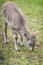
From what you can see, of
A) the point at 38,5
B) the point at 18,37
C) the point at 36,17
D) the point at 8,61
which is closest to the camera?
the point at 8,61

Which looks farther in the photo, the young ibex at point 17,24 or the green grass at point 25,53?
the young ibex at point 17,24

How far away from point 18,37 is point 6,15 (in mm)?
960

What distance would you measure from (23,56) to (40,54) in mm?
574

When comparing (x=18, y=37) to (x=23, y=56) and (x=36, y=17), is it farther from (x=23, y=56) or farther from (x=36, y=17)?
(x=36, y=17)

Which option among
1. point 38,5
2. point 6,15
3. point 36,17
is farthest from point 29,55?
point 38,5

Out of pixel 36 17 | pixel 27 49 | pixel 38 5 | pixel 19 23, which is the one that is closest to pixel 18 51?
pixel 27 49

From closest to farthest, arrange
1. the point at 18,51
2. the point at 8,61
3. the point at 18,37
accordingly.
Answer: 1. the point at 8,61
2. the point at 18,51
3. the point at 18,37

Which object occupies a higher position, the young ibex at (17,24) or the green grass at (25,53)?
the young ibex at (17,24)

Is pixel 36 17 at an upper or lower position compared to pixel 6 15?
lower

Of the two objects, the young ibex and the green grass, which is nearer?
the green grass

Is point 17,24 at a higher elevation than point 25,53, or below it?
higher

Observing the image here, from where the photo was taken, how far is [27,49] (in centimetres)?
918

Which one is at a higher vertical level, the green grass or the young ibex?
the young ibex

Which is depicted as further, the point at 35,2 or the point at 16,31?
the point at 35,2
